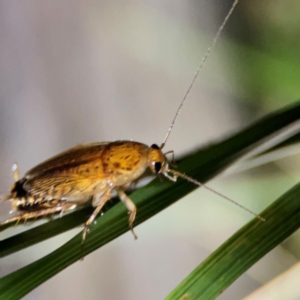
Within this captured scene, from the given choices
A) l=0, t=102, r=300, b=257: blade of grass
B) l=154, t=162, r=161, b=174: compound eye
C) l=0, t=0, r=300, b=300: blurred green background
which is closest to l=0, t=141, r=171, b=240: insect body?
l=154, t=162, r=161, b=174: compound eye

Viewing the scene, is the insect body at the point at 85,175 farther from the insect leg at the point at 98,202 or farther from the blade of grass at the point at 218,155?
the blade of grass at the point at 218,155

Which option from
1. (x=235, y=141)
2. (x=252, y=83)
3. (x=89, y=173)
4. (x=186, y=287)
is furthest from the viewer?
(x=252, y=83)

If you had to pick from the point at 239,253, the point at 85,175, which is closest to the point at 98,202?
the point at 85,175

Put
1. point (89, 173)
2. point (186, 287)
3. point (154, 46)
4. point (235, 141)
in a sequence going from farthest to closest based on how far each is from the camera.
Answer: point (154, 46)
point (89, 173)
point (235, 141)
point (186, 287)

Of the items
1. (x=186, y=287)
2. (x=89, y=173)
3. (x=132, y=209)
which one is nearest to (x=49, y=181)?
(x=89, y=173)

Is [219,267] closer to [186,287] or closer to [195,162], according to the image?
[186,287]

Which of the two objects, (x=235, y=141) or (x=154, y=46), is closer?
(x=235, y=141)

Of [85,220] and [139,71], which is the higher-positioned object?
[139,71]
